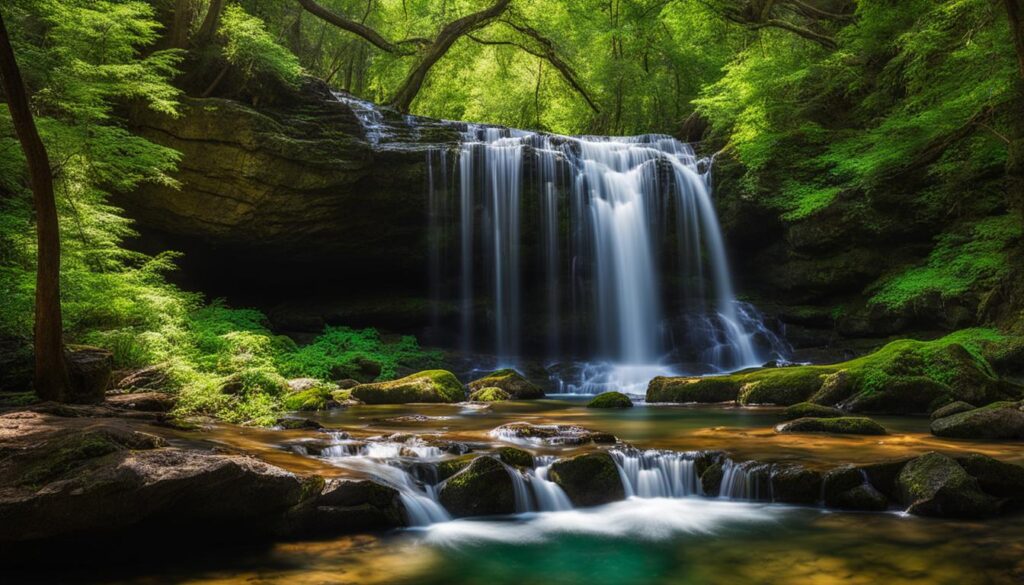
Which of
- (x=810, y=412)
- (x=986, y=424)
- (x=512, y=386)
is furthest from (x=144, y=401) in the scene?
(x=986, y=424)

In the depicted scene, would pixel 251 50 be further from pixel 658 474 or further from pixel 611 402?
pixel 658 474

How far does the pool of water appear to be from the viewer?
14.0 ft

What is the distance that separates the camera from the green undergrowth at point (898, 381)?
1009 cm

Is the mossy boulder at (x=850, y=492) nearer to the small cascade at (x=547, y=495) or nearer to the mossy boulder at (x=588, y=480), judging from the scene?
the mossy boulder at (x=588, y=480)

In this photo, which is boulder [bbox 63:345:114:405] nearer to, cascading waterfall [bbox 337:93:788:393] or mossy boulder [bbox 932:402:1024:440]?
mossy boulder [bbox 932:402:1024:440]

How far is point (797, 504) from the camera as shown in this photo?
5992mm

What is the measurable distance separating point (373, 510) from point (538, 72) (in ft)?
76.9

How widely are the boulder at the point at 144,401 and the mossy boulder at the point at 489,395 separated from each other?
20.9ft

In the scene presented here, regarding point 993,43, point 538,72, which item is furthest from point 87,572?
point 538,72

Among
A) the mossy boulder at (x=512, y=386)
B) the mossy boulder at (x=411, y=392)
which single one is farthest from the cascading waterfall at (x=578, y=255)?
the mossy boulder at (x=411, y=392)

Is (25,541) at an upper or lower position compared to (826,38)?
lower

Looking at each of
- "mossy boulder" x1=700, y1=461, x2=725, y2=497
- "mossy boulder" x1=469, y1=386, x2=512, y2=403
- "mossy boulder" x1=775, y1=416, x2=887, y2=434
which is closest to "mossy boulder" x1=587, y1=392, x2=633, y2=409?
"mossy boulder" x1=469, y1=386, x2=512, y2=403

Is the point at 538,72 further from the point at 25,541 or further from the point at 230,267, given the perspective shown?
the point at 25,541

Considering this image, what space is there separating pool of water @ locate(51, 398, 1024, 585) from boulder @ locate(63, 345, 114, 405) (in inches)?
83.3
